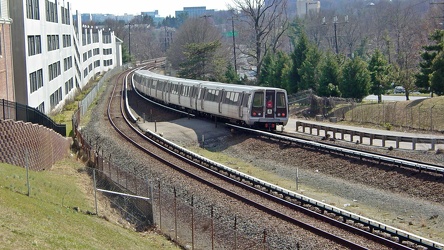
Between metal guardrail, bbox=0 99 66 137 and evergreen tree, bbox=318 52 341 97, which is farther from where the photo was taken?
evergreen tree, bbox=318 52 341 97

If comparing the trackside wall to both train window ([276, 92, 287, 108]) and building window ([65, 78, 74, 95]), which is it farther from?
building window ([65, 78, 74, 95])

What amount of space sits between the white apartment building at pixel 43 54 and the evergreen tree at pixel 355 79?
21599 mm

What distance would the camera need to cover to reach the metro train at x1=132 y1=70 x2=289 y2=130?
32.8 metres

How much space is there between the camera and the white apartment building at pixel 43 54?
34656mm

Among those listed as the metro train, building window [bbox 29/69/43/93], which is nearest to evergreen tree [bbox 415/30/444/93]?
the metro train

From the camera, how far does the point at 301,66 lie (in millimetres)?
52156

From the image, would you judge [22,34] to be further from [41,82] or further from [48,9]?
[48,9]

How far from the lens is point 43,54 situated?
4103cm

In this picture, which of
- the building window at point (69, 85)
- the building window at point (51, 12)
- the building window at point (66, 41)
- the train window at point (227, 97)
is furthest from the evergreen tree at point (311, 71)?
the building window at point (66, 41)

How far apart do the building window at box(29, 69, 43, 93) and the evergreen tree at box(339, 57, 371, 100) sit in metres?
21.6

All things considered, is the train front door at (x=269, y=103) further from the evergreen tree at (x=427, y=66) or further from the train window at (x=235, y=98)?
the evergreen tree at (x=427, y=66)

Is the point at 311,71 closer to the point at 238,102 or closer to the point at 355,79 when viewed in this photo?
the point at 355,79

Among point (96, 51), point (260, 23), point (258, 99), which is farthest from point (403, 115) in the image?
point (96, 51)

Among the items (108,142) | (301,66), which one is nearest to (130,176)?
(108,142)
